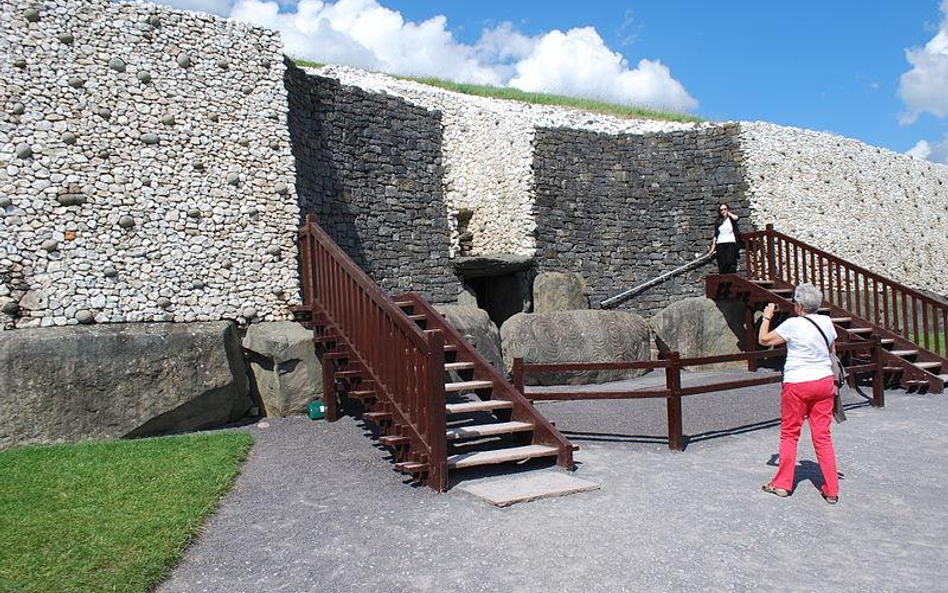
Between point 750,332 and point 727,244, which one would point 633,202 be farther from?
point 750,332

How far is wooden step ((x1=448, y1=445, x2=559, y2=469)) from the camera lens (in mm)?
6149

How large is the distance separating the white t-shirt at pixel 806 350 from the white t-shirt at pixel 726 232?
366 inches

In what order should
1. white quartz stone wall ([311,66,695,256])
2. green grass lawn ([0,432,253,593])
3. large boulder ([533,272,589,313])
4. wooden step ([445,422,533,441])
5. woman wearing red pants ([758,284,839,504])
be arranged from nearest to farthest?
green grass lawn ([0,432,253,593])
woman wearing red pants ([758,284,839,504])
wooden step ([445,422,533,441])
large boulder ([533,272,589,313])
white quartz stone wall ([311,66,695,256])

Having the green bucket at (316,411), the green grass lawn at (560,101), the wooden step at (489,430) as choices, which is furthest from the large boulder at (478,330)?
the green grass lawn at (560,101)

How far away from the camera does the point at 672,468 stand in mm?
6430

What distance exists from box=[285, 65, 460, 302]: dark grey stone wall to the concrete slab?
6488mm

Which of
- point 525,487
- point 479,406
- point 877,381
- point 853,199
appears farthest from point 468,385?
point 853,199

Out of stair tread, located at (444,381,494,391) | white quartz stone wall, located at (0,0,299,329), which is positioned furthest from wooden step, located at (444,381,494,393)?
white quartz stone wall, located at (0,0,299,329)

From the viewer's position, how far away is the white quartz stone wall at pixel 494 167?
15578 mm

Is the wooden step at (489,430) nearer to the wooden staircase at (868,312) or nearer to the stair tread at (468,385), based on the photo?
the stair tread at (468,385)

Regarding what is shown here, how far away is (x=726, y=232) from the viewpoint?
47.1ft

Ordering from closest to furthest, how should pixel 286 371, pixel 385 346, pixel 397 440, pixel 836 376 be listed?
pixel 836 376
pixel 397 440
pixel 385 346
pixel 286 371

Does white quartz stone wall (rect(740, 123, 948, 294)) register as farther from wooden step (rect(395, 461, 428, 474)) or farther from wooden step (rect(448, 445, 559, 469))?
wooden step (rect(395, 461, 428, 474))

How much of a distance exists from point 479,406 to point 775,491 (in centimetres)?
271
